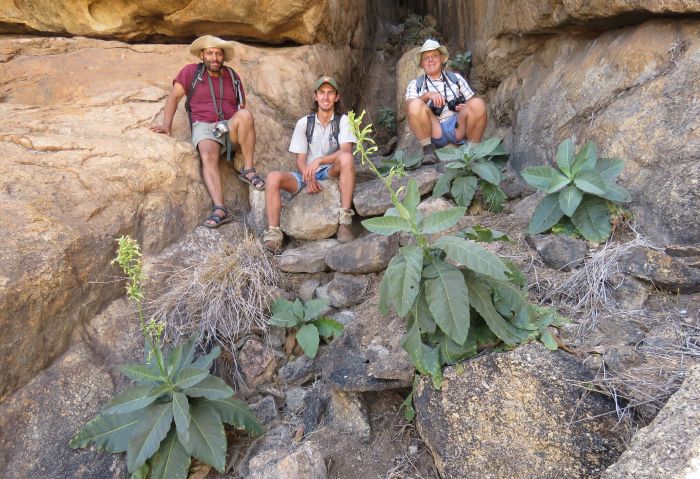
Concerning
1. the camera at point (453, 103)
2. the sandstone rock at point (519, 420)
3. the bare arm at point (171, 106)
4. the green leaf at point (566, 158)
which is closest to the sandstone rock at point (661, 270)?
the green leaf at point (566, 158)

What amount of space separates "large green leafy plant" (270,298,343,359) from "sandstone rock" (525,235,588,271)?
123 centimetres

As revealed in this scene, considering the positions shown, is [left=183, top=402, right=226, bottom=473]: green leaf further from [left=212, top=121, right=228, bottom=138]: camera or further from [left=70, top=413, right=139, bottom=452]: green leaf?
[left=212, top=121, right=228, bottom=138]: camera

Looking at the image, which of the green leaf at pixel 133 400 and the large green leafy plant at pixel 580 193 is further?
the large green leafy plant at pixel 580 193

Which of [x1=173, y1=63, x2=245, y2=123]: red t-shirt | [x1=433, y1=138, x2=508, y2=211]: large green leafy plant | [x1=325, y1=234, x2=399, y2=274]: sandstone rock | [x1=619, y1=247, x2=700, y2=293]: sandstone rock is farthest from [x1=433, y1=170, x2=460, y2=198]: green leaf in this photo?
[x1=173, y1=63, x2=245, y2=123]: red t-shirt

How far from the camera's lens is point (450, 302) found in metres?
1.83

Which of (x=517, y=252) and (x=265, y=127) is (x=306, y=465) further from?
(x=265, y=127)

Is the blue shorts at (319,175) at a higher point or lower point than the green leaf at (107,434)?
higher

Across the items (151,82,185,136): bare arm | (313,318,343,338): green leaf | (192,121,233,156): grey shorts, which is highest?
(151,82,185,136): bare arm

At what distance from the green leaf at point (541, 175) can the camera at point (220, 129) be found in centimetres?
230

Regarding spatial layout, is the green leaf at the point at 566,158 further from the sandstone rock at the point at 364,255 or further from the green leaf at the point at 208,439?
the green leaf at the point at 208,439

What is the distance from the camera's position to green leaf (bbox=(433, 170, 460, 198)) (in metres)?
3.37

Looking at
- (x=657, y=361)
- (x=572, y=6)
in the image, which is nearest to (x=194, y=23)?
(x=572, y=6)

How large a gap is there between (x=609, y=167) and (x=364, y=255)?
153cm

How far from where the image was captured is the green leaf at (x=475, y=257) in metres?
1.76
